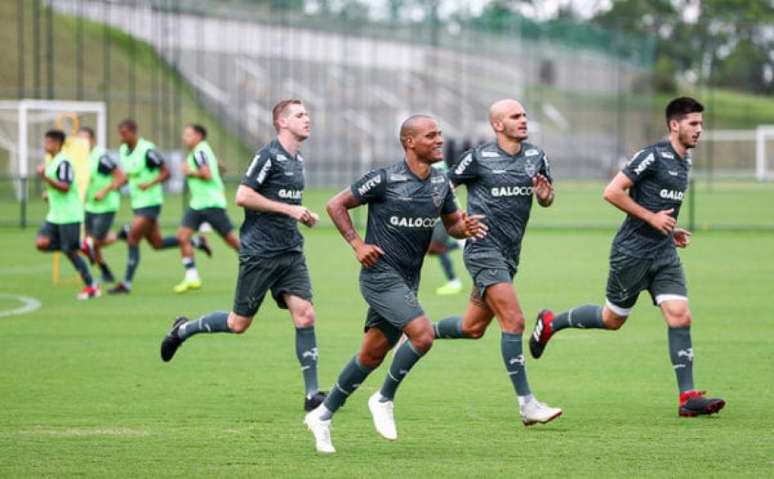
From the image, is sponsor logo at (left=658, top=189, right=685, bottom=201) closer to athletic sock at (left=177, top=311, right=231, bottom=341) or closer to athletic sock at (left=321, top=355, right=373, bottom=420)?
athletic sock at (left=321, top=355, right=373, bottom=420)

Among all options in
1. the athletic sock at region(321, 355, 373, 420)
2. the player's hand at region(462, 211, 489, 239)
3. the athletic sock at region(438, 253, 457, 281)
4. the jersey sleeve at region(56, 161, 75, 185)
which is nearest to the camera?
the athletic sock at region(321, 355, 373, 420)

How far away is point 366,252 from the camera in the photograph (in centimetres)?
851

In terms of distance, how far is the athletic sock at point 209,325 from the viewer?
1089 cm

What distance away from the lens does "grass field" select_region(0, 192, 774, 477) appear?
26.4 ft

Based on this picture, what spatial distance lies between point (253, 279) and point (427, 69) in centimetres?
5861

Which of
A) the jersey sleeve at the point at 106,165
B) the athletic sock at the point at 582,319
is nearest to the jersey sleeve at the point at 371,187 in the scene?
the athletic sock at the point at 582,319

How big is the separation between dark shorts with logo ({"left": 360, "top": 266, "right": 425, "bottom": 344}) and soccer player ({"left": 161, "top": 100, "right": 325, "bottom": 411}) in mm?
1668

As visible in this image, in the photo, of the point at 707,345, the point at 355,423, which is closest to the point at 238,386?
the point at 355,423

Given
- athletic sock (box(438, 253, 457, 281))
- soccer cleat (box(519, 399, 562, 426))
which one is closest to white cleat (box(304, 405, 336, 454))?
soccer cleat (box(519, 399, 562, 426))

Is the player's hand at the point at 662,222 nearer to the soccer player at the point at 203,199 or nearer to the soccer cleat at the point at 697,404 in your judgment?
the soccer cleat at the point at 697,404

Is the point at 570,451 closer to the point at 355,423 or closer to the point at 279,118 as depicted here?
the point at 355,423

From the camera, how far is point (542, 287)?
19531 mm

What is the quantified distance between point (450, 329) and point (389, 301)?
2051 mm

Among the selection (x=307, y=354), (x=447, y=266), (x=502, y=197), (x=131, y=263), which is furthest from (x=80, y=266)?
(x=502, y=197)
